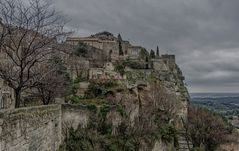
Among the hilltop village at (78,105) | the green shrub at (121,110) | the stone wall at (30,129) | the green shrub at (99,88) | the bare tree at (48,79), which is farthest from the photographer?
the green shrub at (99,88)

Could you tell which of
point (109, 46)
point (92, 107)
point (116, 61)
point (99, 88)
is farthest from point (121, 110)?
point (109, 46)

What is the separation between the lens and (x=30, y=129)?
11703mm

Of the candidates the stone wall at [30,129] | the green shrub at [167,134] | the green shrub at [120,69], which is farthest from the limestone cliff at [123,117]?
the green shrub at [120,69]

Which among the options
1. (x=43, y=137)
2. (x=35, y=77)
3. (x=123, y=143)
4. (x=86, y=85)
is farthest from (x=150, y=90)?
(x=43, y=137)

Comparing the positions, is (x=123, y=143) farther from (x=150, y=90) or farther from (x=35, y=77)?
(x=150, y=90)

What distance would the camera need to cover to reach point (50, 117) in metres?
15.4

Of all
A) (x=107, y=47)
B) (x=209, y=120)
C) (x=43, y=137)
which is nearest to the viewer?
(x=43, y=137)

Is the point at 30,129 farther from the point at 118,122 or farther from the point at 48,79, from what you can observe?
the point at 118,122

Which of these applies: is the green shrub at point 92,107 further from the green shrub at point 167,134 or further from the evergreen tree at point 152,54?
the evergreen tree at point 152,54

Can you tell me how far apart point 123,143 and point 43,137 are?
1135 cm

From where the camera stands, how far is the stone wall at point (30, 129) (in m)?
9.59

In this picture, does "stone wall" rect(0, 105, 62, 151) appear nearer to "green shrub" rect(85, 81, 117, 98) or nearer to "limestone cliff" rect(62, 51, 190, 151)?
"limestone cliff" rect(62, 51, 190, 151)

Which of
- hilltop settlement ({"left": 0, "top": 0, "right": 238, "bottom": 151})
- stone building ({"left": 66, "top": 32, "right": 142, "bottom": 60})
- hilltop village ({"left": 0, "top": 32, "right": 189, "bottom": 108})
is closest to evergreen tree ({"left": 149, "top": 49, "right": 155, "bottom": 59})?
hilltop village ({"left": 0, "top": 32, "right": 189, "bottom": 108})

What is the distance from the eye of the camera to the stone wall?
959 centimetres
